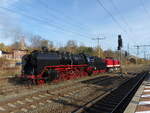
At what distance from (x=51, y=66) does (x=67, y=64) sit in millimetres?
3230

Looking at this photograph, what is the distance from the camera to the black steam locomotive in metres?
15.5

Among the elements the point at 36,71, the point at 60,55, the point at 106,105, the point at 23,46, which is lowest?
the point at 106,105

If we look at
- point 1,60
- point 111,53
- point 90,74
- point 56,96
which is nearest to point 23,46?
point 111,53

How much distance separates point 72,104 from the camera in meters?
9.19

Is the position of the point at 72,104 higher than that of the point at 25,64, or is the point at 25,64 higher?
the point at 25,64

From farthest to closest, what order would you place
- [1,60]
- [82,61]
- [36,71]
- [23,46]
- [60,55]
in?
[23,46] → [1,60] → [82,61] → [60,55] → [36,71]

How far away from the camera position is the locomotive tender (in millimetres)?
15453

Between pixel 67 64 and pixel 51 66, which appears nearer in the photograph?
pixel 51 66

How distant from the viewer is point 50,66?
16656 mm

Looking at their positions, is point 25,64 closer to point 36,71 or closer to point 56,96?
point 36,71

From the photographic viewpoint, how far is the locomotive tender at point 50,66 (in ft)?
50.7

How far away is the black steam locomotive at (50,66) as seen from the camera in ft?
50.7

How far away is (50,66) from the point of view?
54.6 feet

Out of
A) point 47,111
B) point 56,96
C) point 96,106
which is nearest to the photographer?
point 47,111
